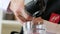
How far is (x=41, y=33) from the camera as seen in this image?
481mm

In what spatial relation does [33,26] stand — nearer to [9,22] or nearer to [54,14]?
Result: [54,14]

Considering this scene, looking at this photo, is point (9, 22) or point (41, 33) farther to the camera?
point (9, 22)

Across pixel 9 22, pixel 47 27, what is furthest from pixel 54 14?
pixel 9 22

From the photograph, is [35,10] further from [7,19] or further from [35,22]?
[7,19]

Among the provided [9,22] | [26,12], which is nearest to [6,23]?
[9,22]

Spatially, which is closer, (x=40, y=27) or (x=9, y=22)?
(x=40, y=27)

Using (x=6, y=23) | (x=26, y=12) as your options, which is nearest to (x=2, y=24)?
(x=6, y=23)

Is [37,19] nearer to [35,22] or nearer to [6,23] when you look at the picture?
[35,22]

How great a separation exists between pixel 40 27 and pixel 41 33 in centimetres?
2

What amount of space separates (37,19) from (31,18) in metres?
0.02

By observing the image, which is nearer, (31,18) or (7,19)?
(31,18)

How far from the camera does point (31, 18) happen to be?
473 millimetres

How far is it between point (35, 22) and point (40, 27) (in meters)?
0.03

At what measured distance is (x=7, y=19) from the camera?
119 cm
